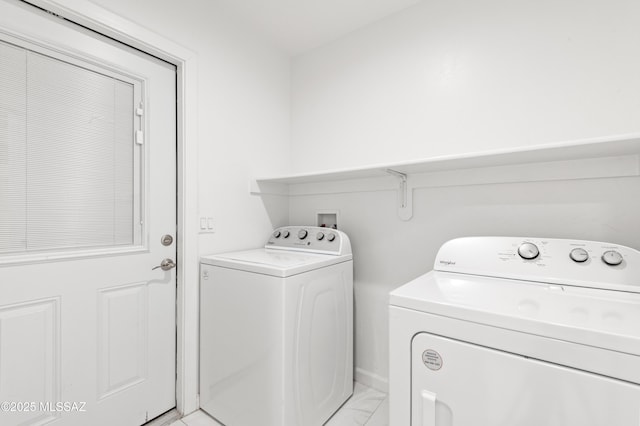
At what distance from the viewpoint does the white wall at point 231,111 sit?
1.60 m

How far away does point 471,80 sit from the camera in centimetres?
153

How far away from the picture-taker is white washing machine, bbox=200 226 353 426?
1279 mm

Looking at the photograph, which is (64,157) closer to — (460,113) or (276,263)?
(276,263)

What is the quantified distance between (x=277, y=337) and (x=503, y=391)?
85 cm

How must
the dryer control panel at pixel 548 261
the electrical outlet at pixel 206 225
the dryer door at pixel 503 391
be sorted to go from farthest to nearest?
the electrical outlet at pixel 206 225 → the dryer control panel at pixel 548 261 → the dryer door at pixel 503 391

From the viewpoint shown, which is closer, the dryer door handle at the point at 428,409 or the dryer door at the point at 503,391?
the dryer door at the point at 503,391

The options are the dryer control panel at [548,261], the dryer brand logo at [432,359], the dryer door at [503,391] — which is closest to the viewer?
the dryer door at [503,391]

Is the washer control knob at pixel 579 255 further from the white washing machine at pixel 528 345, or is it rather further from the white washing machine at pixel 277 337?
the white washing machine at pixel 277 337

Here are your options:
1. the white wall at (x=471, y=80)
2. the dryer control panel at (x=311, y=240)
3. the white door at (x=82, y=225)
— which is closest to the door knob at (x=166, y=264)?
the white door at (x=82, y=225)

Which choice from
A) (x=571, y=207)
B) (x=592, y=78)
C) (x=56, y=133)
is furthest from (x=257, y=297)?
(x=592, y=78)

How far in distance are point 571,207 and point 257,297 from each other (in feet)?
4.90

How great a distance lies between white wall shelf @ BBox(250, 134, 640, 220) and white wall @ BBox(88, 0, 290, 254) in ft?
0.62

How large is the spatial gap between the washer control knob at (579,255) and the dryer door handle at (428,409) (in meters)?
0.79

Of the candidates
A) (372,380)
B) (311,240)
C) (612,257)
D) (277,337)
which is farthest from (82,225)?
(612,257)
